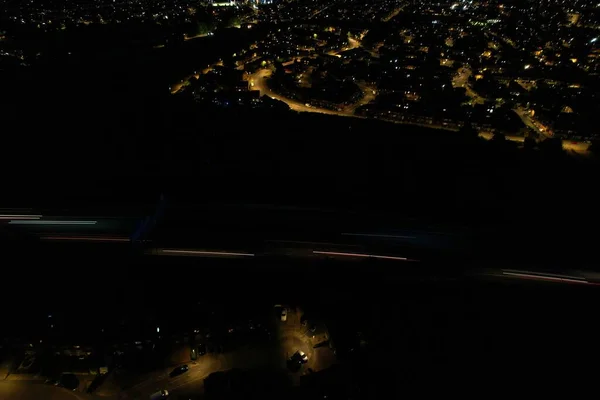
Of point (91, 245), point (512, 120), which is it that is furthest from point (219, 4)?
point (91, 245)

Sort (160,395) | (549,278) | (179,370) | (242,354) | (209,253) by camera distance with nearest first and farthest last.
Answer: (160,395) → (179,370) → (242,354) → (549,278) → (209,253)

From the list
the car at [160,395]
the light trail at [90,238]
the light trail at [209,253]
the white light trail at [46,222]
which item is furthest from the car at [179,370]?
the white light trail at [46,222]

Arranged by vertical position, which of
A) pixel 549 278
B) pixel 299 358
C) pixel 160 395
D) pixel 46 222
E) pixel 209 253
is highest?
pixel 549 278

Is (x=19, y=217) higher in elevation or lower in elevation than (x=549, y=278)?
lower

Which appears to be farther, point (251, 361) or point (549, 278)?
point (549, 278)

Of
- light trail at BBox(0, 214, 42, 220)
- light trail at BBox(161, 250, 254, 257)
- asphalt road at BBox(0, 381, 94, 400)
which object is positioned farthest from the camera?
light trail at BBox(0, 214, 42, 220)

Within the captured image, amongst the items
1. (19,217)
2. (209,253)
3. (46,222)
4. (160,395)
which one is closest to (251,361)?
(160,395)

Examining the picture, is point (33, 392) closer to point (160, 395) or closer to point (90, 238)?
point (160, 395)

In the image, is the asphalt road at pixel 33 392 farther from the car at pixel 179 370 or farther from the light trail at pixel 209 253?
the light trail at pixel 209 253

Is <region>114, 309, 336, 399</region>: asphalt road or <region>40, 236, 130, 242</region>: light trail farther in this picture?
<region>40, 236, 130, 242</region>: light trail

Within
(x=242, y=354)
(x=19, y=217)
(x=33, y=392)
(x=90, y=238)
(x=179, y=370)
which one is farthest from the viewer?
(x=19, y=217)

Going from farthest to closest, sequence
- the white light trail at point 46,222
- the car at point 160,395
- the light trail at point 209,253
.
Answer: the white light trail at point 46,222 < the light trail at point 209,253 < the car at point 160,395

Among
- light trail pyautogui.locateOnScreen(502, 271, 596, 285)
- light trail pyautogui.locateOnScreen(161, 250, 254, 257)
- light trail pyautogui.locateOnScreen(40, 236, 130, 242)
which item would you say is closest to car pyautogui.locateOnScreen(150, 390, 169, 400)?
light trail pyautogui.locateOnScreen(161, 250, 254, 257)

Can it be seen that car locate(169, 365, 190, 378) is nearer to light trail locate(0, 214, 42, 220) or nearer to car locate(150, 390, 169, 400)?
car locate(150, 390, 169, 400)
